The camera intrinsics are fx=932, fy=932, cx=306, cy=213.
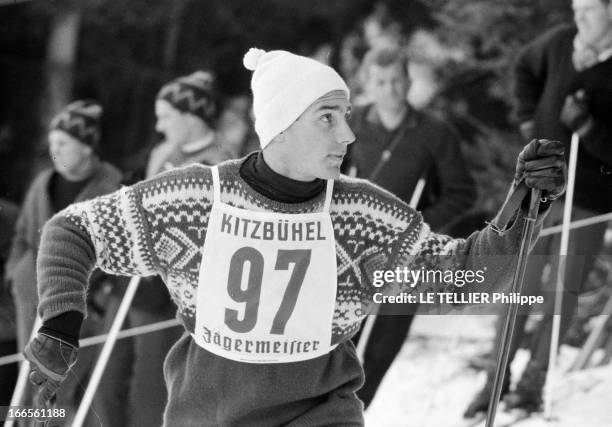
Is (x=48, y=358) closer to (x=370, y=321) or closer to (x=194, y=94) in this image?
(x=370, y=321)

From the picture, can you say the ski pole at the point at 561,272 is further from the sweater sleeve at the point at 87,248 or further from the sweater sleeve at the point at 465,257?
the sweater sleeve at the point at 87,248

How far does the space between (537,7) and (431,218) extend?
68 cm

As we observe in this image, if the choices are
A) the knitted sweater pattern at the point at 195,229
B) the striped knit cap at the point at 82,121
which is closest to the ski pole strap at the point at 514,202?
the knitted sweater pattern at the point at 195,229

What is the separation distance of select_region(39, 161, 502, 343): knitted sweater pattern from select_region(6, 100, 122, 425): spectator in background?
3.28 ft

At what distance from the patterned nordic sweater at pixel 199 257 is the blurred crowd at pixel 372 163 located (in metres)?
0.67

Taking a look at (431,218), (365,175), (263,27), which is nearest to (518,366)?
(431,218)

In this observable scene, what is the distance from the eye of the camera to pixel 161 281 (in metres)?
2.98

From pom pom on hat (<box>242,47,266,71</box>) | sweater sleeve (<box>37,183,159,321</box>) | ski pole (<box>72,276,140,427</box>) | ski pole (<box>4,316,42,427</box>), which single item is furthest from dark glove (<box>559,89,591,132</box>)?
ski pole (<box>4,316,42,427</box>)

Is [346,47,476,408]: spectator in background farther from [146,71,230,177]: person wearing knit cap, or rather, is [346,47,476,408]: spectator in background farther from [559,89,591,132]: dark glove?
[146,71,230,177]: person wearing knit cap

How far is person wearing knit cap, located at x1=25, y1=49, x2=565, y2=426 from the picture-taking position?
198 centimetres

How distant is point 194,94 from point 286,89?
108cm

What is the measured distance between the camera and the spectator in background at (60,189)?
304 cm

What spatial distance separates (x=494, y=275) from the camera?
2.08m

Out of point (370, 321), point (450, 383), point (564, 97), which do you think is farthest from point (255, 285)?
point (564, 97)
